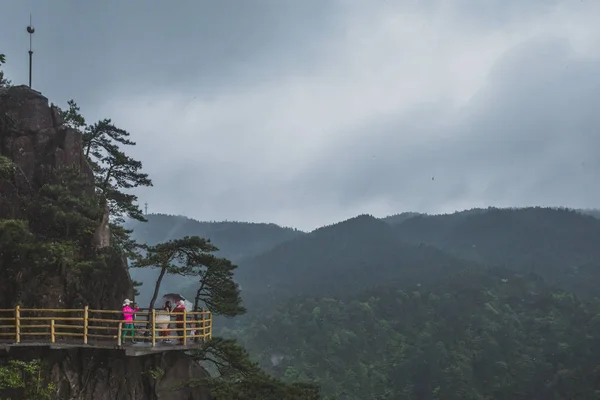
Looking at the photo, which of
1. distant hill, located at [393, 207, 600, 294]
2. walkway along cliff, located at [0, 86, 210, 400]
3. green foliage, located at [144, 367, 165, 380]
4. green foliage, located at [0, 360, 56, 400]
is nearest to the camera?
green foliage, located at [0, 360, 56, 400]

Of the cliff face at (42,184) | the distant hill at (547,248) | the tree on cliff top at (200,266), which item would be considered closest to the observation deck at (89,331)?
the cliff face at (42,184)

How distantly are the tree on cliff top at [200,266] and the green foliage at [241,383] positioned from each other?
2.05m

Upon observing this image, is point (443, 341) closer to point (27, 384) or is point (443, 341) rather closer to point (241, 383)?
point (241, 383)

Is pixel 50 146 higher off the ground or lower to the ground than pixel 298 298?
higher

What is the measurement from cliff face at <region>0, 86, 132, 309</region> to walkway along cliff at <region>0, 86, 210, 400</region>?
4 cm

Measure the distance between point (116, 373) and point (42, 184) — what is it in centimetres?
991

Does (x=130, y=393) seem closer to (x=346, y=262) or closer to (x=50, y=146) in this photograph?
(x=50, y=146)

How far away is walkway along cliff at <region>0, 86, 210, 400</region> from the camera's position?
22594mm

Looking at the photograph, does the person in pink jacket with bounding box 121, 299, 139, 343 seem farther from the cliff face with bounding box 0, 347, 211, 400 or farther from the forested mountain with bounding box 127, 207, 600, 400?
the forested mountain with bounding box 127, 207, 600, 400

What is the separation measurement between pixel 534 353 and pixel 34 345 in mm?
99197

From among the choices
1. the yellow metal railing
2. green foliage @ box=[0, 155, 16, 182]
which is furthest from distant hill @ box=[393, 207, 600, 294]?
green foliage @ box=[0, 155, 16, 182]

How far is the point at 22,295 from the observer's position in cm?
2359

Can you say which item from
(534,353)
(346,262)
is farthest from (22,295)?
(346,262)

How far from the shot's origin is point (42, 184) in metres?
26.6
